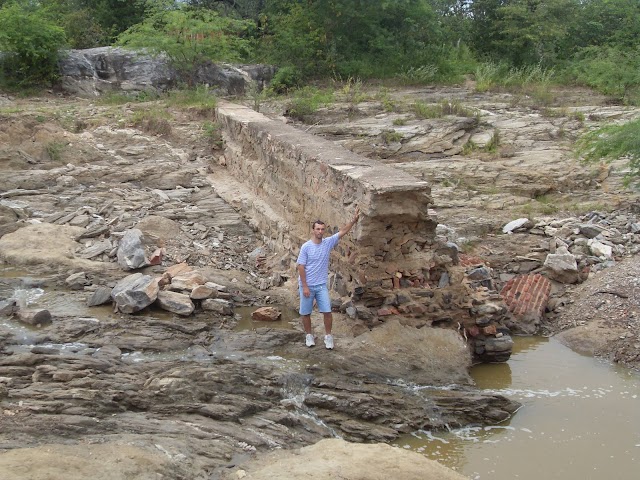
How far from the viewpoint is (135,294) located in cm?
817

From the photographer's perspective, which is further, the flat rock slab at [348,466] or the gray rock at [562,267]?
the gray rock at [562,267]

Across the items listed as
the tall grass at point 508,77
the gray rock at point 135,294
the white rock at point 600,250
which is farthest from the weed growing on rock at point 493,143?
the gray rock at point 135,294

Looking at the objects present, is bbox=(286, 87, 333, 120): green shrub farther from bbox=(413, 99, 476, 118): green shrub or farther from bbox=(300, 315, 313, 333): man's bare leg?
bbox=(300, 315, 313, 333): man's bare leg

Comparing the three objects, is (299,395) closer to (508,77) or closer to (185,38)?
(185,38)

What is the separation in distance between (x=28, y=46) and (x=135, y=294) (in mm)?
11066

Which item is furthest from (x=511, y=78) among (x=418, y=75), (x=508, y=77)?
(x=418, y=75)

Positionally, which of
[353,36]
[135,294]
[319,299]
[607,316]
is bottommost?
[607,316]

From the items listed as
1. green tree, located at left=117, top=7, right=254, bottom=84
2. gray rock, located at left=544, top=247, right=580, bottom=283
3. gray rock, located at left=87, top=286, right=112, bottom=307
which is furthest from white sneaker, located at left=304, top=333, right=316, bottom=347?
green tree, located at left=117, top=7, right=254, bottom=84

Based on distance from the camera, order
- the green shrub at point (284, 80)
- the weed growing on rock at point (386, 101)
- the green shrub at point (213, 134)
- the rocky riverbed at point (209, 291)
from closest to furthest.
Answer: the rocky riverbed at point (209, 291) → the green shrub at point (213, 134) → the weed growing on rock at point (386, 101) → the green shrub at point (284, 80)

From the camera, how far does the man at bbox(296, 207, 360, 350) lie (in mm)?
7398

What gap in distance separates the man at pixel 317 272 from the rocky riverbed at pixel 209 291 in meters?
0.25

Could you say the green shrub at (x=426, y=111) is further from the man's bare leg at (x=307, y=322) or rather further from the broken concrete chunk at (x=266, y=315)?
the man's bare leg at (x=307, y=322)

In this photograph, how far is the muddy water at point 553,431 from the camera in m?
6.08

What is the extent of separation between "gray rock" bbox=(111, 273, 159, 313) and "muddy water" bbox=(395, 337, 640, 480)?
10.6ft
